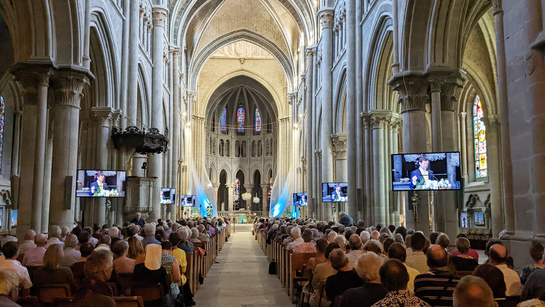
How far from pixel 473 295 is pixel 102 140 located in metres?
15.4

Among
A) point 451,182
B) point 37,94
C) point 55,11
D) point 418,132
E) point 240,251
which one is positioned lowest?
point 240,251

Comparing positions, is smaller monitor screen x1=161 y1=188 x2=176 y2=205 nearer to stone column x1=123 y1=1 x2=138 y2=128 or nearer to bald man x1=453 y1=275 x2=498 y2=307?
stone column x1=123 y1=1 x2=138 y2=128

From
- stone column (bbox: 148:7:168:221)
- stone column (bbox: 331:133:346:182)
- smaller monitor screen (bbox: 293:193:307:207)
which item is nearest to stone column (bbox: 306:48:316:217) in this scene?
smaller monitor screen (bbox: 293:193:307:207)

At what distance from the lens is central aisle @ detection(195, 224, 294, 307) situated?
8.80 m

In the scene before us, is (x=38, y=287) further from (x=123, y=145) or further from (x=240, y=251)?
(x=240, y=251)

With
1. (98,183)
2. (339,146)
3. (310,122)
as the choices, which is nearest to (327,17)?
(339,146)

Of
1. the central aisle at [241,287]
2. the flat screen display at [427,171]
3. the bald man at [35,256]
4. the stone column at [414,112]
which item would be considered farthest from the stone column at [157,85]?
the bald man at [35,256]

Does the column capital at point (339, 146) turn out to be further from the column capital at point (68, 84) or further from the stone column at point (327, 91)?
the column capital at point (68, 84)

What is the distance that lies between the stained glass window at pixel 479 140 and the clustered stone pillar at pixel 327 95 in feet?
23.6

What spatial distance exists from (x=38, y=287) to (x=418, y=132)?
1054 cm

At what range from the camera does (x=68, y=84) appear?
1297 centimetres

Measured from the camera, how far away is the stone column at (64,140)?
12820 millimetres

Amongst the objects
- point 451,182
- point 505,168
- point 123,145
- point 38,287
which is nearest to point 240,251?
point 123,145

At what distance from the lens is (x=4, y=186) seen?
21.3 m
